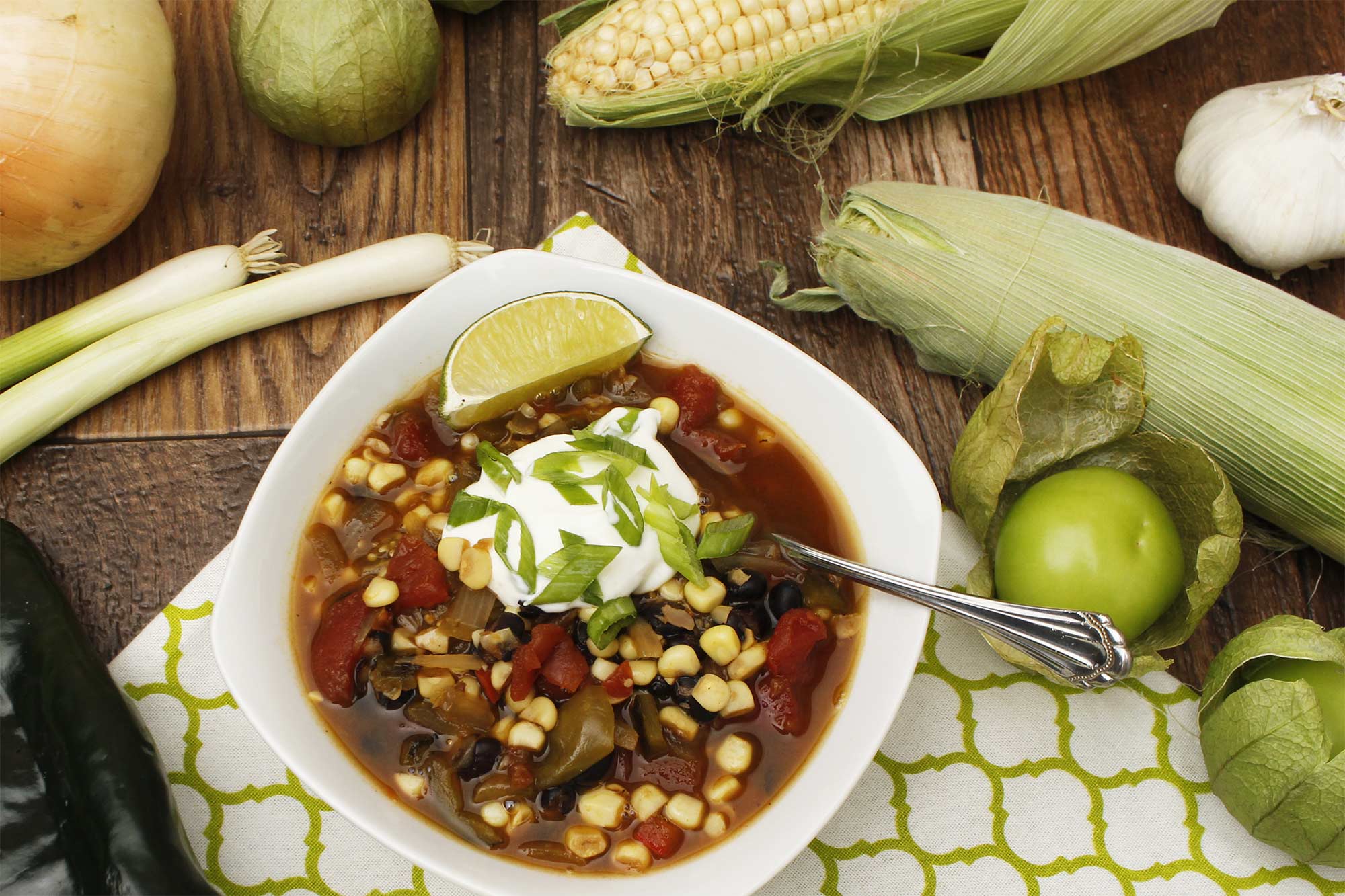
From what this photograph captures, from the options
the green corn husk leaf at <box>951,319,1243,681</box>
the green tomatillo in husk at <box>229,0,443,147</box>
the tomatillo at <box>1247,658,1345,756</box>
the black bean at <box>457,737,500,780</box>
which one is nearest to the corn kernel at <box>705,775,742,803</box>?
the black bean at <box>457,737,500,780</box>

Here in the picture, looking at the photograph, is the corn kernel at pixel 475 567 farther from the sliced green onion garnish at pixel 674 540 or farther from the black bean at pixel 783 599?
the black bean at pixel 783 599

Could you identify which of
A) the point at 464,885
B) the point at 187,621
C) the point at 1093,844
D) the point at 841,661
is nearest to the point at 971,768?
the point at 1093,844

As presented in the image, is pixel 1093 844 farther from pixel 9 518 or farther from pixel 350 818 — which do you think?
pixel 9 518

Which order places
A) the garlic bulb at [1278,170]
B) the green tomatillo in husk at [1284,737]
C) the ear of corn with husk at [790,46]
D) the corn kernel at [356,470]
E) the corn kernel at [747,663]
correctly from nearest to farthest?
the green tomatillo in husk at [1284,737], the corn kernel at [747,663], the corn kernel at [356,470], the garlic bulb at [1278,170], the ear of corn with husk at [790,46]

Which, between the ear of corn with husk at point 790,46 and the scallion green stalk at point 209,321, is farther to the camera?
the ear of corn with husk at point 790,46

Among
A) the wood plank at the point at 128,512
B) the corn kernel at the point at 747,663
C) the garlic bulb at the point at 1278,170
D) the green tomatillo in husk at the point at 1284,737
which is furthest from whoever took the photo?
the garlic bulb at the point at 1278,170

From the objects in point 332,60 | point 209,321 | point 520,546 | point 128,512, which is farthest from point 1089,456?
point 128,512

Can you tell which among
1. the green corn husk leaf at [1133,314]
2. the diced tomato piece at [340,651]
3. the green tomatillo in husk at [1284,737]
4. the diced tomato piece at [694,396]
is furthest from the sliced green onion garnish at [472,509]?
the green tomatillo in husk at [1284,737]
